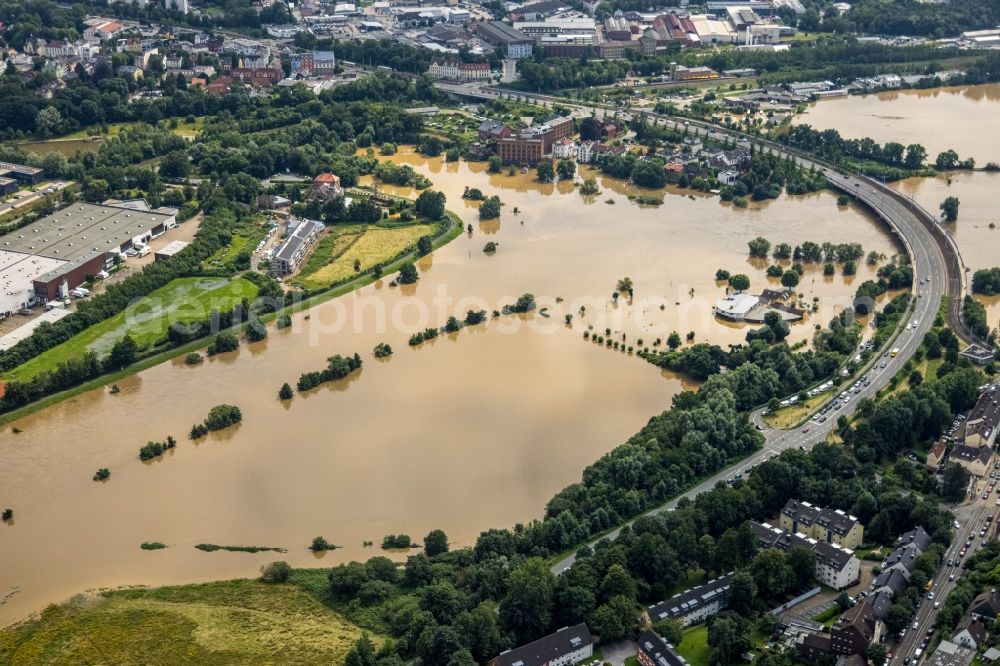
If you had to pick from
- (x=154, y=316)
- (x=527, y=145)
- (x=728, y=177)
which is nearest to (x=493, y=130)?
(x=527, y=145)

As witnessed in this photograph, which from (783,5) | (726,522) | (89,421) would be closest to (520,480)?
(726,522)

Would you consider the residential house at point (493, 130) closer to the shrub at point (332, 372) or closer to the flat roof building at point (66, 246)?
the flat roof building at point (66, 246)

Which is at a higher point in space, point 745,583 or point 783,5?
point 783,5

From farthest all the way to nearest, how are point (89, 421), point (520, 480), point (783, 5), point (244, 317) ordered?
point (783, 5) → point (244, 317) → point (89, 421) → point (520, 480)

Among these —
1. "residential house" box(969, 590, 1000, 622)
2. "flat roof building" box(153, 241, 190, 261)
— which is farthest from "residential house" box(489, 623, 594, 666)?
"flat roof building" box(153, 241, 190, 261)

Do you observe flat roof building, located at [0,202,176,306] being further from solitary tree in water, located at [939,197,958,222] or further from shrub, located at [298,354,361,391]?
solitary tree in water, located at [939,197,958,222]

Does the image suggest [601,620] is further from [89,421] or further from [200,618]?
[89,421]

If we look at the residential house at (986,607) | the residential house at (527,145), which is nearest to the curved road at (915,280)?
the residential house at (527,145)

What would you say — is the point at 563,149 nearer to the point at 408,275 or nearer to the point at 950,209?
the point at 408,275
